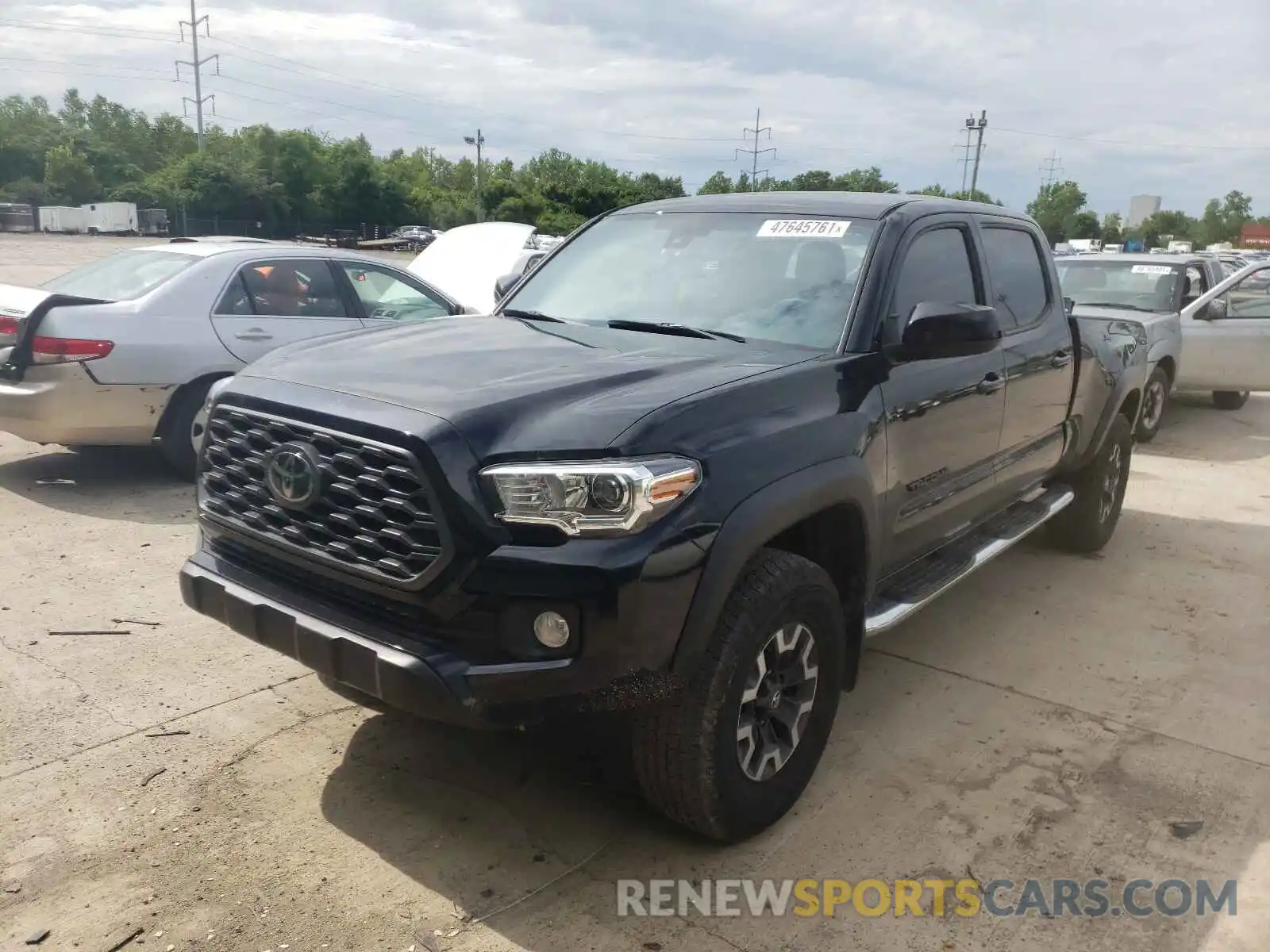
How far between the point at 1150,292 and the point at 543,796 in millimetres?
9377

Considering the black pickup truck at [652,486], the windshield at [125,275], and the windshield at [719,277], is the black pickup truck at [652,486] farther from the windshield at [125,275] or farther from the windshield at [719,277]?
the windshield at [125,275]

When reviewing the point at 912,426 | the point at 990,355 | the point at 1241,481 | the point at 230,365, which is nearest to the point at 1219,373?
the point at 1241,481

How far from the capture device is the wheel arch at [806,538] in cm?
267

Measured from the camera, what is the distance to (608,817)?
325 centimetres

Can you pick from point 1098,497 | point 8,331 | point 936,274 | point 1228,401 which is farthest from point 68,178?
point 936,274

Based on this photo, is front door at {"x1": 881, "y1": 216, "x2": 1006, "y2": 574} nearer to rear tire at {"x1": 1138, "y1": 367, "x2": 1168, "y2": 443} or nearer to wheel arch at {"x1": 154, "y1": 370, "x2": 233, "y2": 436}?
wheel arch at {"x1": 154, "y1": 370, "x2": 233, "y2": 436}

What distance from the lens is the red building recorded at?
3598 inches

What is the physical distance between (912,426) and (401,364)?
1811 mm

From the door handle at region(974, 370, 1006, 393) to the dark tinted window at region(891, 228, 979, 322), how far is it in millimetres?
330

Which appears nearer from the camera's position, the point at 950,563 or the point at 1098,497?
the point at 950,563

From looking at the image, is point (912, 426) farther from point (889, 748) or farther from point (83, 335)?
point (83, 335)

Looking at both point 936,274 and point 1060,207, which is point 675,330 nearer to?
point 936,274

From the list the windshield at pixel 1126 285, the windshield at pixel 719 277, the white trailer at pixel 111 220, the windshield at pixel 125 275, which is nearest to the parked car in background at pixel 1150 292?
the windshield at pixel 1126 285

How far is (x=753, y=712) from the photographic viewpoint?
303cm
